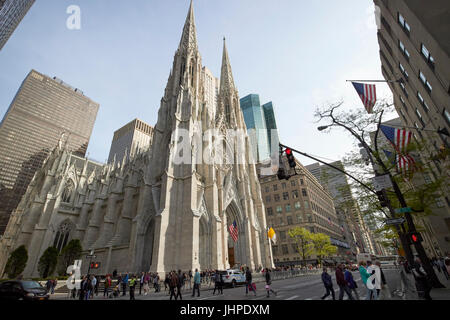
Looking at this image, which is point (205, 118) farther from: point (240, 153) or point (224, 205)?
point (224, 205)

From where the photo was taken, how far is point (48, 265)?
29203 mm

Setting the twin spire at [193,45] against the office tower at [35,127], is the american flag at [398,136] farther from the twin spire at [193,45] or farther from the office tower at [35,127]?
the office tower at [35,127]

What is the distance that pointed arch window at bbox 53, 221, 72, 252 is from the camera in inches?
1439

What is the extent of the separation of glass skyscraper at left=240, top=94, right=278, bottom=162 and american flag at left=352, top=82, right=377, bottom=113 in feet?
210

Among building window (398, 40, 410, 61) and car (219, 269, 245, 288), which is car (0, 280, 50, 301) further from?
building window (398, 40, 410, 61)

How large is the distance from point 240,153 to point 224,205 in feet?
45.6

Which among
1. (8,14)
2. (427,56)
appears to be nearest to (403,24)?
(427,56)

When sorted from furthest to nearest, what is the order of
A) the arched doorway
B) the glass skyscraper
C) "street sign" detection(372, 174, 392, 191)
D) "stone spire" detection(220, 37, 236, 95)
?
the glass skyscraper → "stone spire" detection(220, 37, 236, 95) → the arched doorway → "street sign" detection(372, 174, 392, 191)

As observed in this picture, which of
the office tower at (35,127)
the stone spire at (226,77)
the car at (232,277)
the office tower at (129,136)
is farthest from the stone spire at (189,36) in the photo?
the office tower at (129,136)

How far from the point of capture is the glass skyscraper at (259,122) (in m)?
81.1

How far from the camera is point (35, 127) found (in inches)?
3354

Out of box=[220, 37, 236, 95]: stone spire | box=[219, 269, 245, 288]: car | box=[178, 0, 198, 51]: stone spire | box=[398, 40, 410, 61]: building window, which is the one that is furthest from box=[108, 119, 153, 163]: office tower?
box=[398, 40, 410, 61]: building window

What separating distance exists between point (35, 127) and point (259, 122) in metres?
93.3
